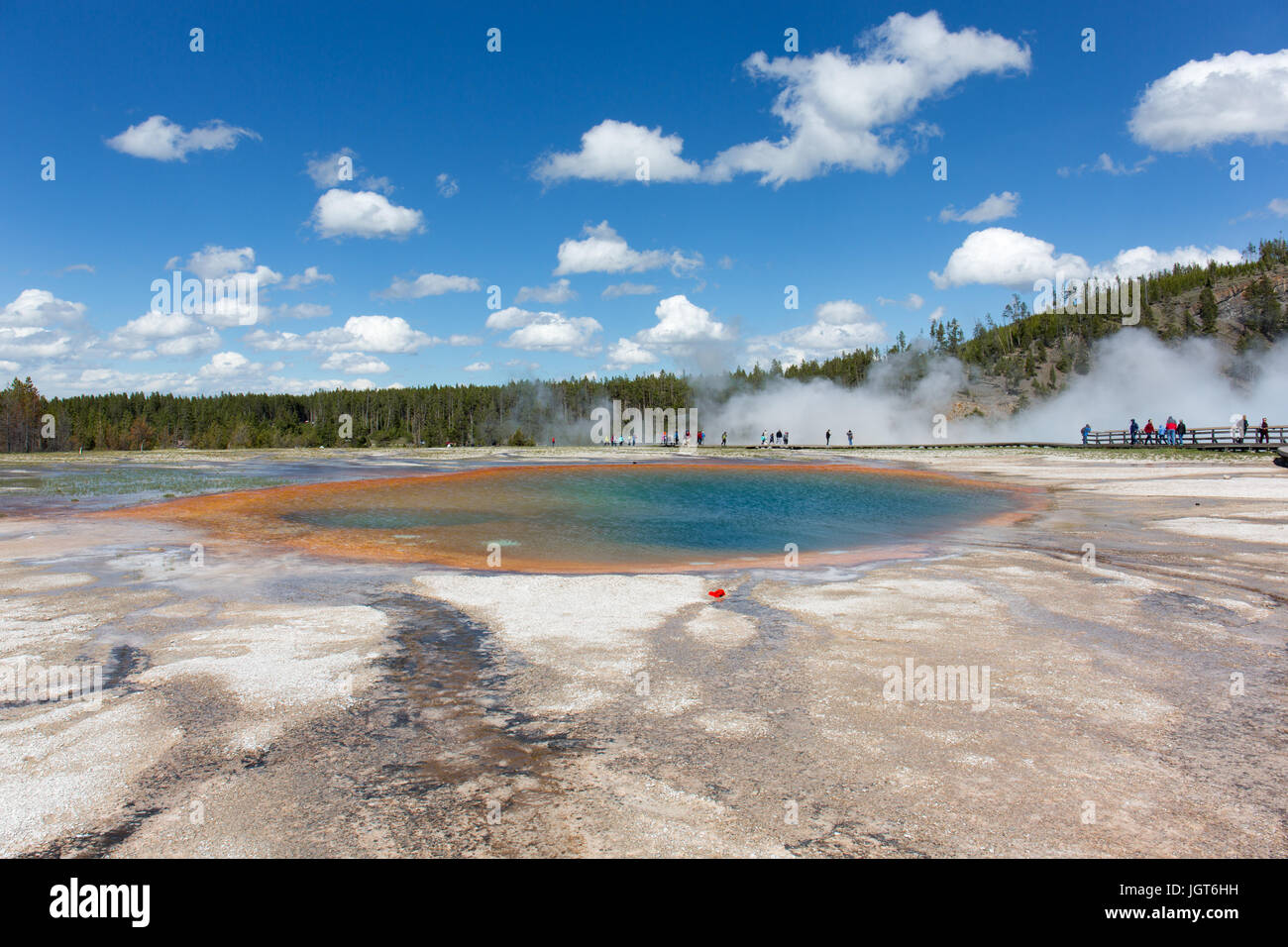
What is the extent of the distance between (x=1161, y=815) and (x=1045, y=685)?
2.26m

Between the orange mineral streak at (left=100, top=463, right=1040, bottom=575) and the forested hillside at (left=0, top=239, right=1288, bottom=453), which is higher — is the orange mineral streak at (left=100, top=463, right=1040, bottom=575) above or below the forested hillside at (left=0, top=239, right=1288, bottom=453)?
below

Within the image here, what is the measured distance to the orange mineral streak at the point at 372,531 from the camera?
14008mm

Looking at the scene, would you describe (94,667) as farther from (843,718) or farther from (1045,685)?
(1045,685)

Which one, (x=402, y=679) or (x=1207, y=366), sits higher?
(x=1207, y=366)

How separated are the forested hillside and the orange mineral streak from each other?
67.6 m

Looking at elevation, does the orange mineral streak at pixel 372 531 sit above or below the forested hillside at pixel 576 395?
below

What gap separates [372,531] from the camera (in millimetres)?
18859

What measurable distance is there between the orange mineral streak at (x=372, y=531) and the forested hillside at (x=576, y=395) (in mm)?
67604

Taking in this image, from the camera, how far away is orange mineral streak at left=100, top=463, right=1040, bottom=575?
14.0m

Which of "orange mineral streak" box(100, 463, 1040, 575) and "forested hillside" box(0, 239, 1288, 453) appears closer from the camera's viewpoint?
"orange mineral streak" box(100, 463, 1040, 575)

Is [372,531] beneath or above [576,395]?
beneath

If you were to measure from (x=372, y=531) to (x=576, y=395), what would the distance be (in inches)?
5322
